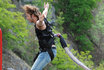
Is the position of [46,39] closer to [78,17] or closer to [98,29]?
[78,17]

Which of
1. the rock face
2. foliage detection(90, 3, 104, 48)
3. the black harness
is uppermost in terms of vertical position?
the black harness

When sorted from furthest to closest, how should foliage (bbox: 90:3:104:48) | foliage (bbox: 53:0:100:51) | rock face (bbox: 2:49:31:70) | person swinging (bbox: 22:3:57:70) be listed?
foliage (bbox: 90:3:104:48) < foliage (bbox: 53:0:100:51) < rock face (bbox: 2:49:31:70) < person swinging (bbox: 22:3:57:70)

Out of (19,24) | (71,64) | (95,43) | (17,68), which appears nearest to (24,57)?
(71,64)

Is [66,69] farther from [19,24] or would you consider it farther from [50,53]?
[50,53]

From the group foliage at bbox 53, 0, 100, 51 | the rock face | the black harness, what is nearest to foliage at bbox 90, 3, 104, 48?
foliage at bbox 53, 0, 100, 51

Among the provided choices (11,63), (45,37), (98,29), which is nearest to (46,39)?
(45,37)

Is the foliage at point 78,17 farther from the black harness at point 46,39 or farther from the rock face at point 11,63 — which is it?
the black harness at point 46,39

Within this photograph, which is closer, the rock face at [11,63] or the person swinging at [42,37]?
the person swinging at [42,37]

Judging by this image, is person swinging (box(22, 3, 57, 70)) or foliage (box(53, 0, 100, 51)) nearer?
person swinging (box(22, 3, 57, 70))

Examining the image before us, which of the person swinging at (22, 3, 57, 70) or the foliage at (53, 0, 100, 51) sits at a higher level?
the person swinging at (22, 3, 57, 70)

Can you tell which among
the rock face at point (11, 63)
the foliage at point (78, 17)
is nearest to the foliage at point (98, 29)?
the foliage at point (78, 17)

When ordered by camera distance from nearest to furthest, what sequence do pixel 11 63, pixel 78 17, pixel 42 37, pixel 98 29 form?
1. pixel 42 37
2. pixel 11 63
3. pixel 78 17
4. pixel 98 29

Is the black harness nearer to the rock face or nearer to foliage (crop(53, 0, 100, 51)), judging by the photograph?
the rock face

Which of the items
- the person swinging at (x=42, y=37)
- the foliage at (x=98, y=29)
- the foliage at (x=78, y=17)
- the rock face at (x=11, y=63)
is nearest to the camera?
the person swinging at (x=42, y=37)
